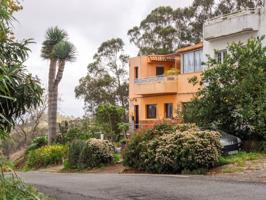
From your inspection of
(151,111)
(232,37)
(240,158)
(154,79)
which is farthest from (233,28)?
(151,111)

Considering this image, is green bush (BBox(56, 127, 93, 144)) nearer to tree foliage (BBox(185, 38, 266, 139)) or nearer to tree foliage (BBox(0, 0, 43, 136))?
tree foliage (BBox(185, 38, 266, 139))

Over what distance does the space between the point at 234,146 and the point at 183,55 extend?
21.2 metres

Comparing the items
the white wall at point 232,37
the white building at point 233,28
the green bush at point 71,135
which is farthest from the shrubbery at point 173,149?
the green bush at point 71,135

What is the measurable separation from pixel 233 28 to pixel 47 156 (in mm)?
13694

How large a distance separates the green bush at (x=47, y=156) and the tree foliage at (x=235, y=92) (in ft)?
40.4

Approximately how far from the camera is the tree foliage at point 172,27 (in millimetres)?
49812

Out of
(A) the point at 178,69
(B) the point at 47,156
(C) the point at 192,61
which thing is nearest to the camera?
(B) the point at 47,156

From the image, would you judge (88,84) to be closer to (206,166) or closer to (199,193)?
(206,166)

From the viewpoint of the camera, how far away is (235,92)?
2417cm

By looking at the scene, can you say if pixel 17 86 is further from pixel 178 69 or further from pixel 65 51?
pixel 178 69

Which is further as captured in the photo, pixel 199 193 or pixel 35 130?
pixel 35 130

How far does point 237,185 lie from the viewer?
15133 millimetres

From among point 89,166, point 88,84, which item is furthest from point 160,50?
point 89,166

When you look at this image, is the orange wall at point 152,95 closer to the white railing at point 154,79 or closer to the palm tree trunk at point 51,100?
the white railing at point 154,79
